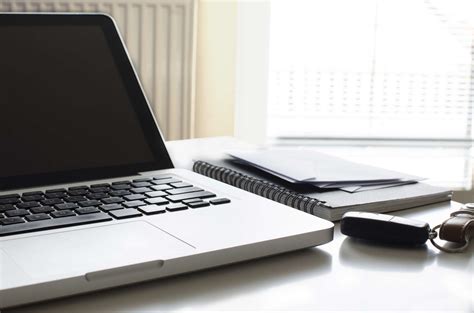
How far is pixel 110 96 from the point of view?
81 cm

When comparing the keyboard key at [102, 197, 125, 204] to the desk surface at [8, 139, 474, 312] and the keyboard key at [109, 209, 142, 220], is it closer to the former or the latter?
the keyboard key at [109, 209, 142, 220]

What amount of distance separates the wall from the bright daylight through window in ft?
0.52

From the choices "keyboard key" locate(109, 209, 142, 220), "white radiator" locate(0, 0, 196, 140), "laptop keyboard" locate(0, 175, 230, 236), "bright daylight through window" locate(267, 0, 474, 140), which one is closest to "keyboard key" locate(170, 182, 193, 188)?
"laptop keyboard" locate(0, 175, 230, 236)

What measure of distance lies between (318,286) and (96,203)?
22cm

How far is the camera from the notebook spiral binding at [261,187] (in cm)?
75

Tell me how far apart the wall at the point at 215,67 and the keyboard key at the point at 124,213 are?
64.2 inches

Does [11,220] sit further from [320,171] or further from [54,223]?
[320,171]

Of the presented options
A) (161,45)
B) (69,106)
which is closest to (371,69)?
(161,45)

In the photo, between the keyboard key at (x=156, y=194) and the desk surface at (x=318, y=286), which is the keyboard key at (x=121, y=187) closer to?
the keyboard key at (x=156, y=194)

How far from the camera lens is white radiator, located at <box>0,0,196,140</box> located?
6.99 ft

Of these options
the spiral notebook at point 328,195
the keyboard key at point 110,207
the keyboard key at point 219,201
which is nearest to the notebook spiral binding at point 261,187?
the spiral notebook at point 328,195

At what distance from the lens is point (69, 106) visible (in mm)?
783

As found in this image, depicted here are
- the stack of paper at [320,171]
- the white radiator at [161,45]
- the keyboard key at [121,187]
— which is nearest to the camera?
the keyboard key at [121,187]

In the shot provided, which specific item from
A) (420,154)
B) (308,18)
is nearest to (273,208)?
(308,18)
